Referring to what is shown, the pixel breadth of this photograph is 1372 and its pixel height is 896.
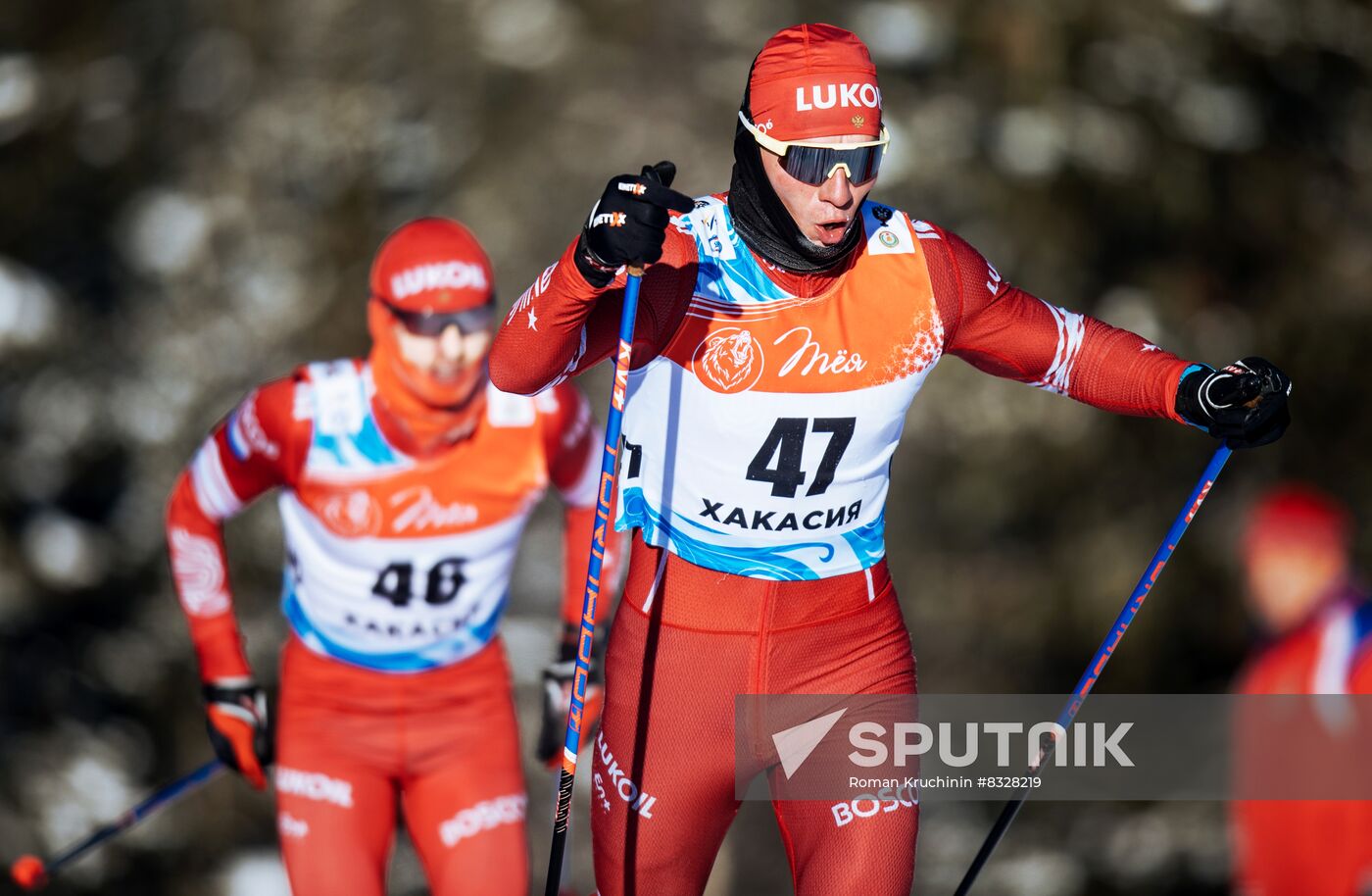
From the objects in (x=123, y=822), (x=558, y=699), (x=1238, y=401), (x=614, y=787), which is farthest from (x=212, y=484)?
(x=1238, y=401)

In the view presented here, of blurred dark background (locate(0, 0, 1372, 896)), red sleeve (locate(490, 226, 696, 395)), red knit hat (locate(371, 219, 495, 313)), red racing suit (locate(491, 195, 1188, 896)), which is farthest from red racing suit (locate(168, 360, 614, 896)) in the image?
blurred dark background (locate(0, 0, 1372, 896))

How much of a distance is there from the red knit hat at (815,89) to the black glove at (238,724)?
245cm

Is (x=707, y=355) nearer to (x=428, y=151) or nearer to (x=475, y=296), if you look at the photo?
(x=475, y=296)

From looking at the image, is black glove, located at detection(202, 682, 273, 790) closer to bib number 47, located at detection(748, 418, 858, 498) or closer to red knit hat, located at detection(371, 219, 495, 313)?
red knit hat, located at detection(371, 219, 495, 313)

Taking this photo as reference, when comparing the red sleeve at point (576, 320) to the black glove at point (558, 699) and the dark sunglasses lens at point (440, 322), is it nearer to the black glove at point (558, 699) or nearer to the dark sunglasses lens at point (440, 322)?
the dark sunglasses lens at point (440, 322)

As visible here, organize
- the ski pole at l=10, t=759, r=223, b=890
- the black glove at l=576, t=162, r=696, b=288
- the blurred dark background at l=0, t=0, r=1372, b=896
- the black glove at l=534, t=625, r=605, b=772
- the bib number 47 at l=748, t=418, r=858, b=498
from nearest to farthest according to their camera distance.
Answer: the black glove at l=576, t=162, r=696, b=288 < the bib number 47 at l=748, t=418, r=858, b=498 < the black glove at l=534, t=625, r=605, b=772 < the ski pole at l=10, t=759, r=223, b=890 < the blurred dark background at l=0, t=0, r=1372, b=896

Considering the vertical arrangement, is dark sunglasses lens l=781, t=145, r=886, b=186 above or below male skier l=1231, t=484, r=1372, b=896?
above

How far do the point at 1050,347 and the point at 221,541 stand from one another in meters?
2.52

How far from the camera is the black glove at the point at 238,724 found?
4312 mm

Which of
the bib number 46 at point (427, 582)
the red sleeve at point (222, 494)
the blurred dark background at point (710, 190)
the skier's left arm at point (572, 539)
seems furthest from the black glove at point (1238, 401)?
the blurred dark background at point (710, 190)

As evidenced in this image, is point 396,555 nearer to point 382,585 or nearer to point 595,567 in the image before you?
point 382,585

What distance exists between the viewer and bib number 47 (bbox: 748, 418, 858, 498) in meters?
2.95

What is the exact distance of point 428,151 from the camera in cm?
852

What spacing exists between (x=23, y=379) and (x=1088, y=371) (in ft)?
22.6
